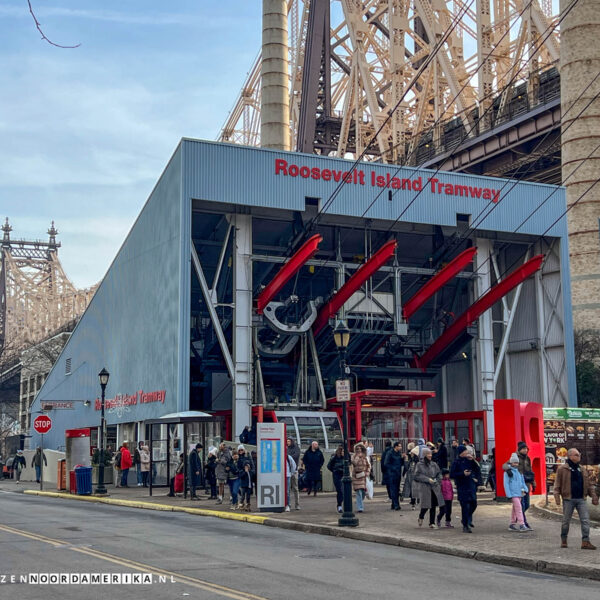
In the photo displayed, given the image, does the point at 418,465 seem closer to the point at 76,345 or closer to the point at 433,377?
the point at 433,377

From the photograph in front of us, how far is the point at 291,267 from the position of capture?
38.3m

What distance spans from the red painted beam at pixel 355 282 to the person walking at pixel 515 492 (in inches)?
844

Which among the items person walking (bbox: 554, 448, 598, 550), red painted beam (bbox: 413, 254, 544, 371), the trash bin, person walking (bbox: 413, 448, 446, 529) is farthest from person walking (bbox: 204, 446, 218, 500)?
red painted beam (bbox: 413, 254, 544, 371)

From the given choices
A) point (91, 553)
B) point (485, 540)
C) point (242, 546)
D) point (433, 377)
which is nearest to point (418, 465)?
point (485, 540)

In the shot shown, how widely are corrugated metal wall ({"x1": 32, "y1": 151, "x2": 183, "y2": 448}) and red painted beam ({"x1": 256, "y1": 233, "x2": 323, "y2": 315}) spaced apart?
4155 millimetres

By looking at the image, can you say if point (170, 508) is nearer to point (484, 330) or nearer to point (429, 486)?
point (429, 486)

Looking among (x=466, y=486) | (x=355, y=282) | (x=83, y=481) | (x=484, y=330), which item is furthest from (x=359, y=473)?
(x=484, y=330)

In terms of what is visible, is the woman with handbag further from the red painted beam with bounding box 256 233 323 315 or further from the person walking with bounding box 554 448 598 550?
the person walking with bounding box 554 448 598 550

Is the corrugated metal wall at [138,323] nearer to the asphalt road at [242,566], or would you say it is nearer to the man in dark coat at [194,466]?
the man in dark coat at [194,466]

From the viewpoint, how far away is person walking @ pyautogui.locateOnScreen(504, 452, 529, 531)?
17723 millimetres

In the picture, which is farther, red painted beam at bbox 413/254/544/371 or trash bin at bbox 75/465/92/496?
red painted beam at bbox 413/254/544/371

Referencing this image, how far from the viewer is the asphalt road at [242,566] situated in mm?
11234

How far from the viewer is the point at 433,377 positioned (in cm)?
Answer: 4884

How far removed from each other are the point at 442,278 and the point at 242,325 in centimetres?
961
